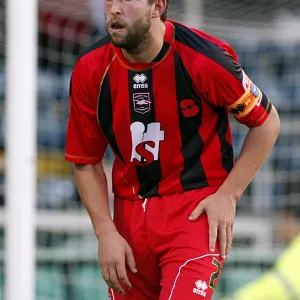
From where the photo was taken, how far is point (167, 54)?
2.96m

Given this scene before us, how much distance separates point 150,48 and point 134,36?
0.33ft

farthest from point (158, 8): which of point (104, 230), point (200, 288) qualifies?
point (200, 288)

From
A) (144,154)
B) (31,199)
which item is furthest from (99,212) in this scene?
(31,199)

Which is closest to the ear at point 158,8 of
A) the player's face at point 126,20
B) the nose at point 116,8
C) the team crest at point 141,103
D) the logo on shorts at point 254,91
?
the player's face at point 126,20

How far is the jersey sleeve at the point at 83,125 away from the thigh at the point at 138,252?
0.21 meters

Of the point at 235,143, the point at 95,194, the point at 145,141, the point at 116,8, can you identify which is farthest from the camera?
the point at 235,143

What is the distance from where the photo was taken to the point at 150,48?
293 cm

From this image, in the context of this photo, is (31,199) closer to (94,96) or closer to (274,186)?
(94,96)

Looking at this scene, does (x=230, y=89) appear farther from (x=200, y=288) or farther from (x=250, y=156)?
(x=200, y=288)

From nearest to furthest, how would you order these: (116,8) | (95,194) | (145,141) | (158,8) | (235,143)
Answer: (116,8) → (158,8) → (145,141) → (95,194) → (235,143)

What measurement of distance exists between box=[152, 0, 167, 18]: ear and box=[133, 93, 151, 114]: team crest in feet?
0.90

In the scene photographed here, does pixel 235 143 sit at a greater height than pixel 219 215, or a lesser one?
lesser

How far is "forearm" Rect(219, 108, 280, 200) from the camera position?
2967 mm

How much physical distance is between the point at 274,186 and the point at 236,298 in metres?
2.00
